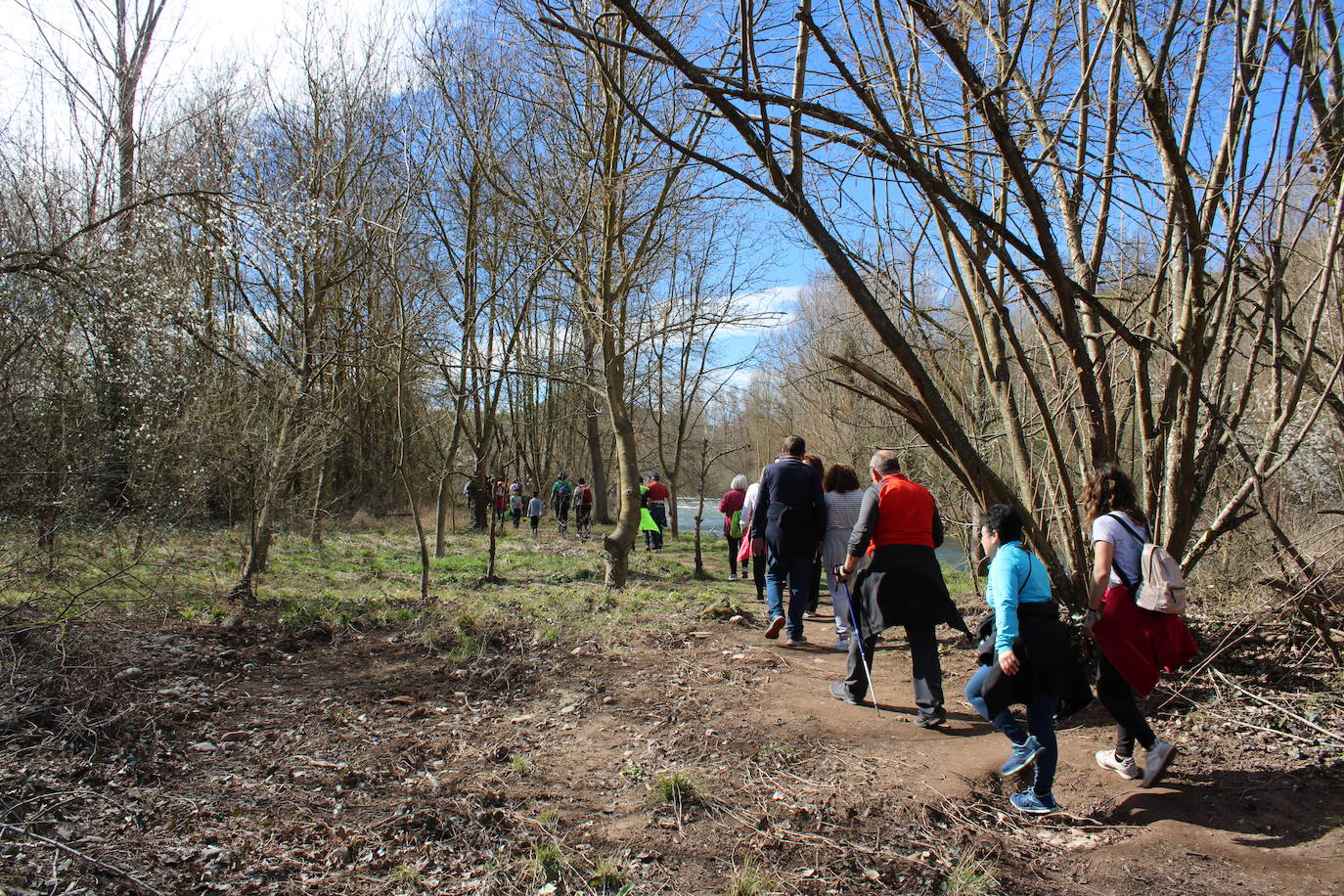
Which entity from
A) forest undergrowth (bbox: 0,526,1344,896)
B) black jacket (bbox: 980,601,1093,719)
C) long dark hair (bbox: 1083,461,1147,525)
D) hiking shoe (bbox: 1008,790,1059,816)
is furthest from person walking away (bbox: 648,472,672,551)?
hiking shoe (bbox: 1008,790,1059,816)

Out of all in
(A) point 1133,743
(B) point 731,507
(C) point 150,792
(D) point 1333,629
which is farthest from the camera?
(B) point 731,507

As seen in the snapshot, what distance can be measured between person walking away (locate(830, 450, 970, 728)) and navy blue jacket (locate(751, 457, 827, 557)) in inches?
54.6

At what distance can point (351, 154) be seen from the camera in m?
12.8

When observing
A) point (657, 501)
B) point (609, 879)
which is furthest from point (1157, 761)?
point (657, 501)

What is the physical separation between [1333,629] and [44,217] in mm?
11931

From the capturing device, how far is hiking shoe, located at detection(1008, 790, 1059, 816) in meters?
3.50

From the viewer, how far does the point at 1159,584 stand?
3.62m

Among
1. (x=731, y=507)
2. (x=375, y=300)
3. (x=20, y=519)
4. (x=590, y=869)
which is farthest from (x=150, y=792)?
(x=375, y=300)

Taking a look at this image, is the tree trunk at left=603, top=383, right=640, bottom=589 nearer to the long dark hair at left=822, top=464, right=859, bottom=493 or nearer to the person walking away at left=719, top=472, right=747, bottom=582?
the person walking away at left=719, top=472, right=747, bottom=582

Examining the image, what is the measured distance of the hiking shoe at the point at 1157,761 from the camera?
3.57 metres

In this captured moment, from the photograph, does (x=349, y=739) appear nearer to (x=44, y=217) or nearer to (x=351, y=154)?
(x=44, y=217)

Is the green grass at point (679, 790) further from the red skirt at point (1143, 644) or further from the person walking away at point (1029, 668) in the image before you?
the red skirt at point (1143, 644)

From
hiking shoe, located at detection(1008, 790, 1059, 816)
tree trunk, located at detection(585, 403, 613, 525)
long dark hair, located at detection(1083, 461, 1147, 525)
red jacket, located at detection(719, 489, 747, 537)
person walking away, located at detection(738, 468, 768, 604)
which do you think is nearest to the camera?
hiking shoe, located at detection(1008, 790, 1059, 816)

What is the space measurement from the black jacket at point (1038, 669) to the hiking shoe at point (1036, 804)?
0.39 meters
